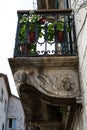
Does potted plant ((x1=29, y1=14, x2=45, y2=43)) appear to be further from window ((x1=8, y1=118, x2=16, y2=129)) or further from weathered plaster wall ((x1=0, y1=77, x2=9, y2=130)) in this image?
window ((x1=8, y1=118, x2=16, y2=129))

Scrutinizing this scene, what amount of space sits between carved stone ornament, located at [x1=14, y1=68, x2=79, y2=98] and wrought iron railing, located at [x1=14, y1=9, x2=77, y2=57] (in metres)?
0.34

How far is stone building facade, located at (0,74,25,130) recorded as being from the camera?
3119 cm

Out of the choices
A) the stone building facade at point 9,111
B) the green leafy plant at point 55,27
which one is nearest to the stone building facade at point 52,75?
the green leafy plant at point 55,27

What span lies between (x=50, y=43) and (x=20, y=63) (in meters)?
0.68

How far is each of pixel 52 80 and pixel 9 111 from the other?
99.5 feet

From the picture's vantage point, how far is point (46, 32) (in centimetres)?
506

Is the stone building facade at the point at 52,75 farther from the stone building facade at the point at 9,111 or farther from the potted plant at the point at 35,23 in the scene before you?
the stone building facade at the point at 9,111

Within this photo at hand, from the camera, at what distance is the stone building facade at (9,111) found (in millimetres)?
31194

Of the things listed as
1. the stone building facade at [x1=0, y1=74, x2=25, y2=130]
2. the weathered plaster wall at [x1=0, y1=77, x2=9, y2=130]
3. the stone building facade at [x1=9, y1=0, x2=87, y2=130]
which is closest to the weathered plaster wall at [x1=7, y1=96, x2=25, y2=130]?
the stone building facade at [x1=0, y1=74, x2=25, y2=130]

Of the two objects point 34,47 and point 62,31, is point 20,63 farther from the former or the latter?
point 62,31

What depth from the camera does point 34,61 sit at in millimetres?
4527

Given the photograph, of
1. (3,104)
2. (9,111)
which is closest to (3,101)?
(3,104)

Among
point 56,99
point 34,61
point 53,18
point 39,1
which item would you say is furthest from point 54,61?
point 39,1

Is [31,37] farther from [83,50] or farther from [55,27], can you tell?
[83,50]
